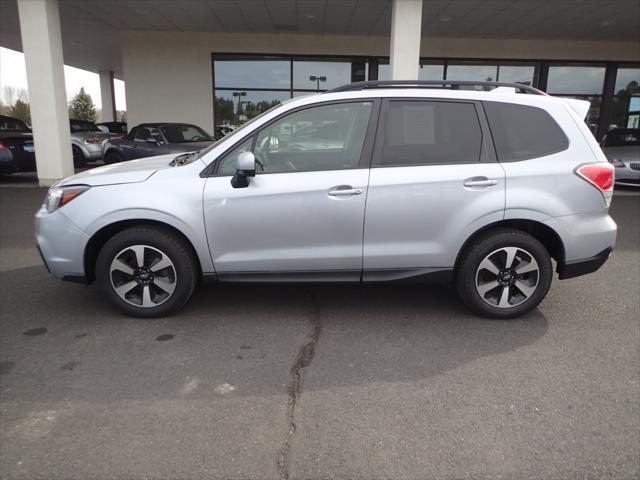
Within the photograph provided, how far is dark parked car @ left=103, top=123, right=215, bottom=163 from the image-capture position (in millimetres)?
11469

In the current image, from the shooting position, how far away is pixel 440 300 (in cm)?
451

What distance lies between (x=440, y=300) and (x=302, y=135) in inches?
76.8

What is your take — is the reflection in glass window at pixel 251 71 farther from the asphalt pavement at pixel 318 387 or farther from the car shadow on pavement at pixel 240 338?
the asphalt pavement at pixel 318 387

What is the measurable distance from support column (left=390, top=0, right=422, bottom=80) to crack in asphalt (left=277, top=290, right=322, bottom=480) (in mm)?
7602

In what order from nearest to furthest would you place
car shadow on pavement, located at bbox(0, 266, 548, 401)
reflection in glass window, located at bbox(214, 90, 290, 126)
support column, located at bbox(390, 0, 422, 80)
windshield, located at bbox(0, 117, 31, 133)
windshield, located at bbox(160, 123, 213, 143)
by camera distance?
car shadow on pavement, located at bbox(0, 266, 548, 401) → support column, located at bbox(390, 0, 422, 80) → windshield, located at bbox(160, 123, 213, 143) → windshield, located at bbox(0, 117, 31, 133) → reflection in glass window, located at bbox(214, 90, 290, 126)

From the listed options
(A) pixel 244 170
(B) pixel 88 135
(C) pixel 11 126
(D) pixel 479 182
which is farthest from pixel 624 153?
(C) pixel 11 126

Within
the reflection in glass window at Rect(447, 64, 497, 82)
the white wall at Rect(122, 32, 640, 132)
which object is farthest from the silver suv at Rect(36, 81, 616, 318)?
Result: the reflection in glass window at Rect(447, 64, 497, 82)

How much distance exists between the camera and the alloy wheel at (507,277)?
3898mm

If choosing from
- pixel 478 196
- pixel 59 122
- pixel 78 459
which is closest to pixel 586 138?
pixel 478 196

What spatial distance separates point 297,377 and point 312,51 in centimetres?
1503

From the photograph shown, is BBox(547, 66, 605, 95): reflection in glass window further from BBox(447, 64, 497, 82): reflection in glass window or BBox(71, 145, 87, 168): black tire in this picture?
BBox(71, 145, 87, 168): black tire

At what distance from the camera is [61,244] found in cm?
384

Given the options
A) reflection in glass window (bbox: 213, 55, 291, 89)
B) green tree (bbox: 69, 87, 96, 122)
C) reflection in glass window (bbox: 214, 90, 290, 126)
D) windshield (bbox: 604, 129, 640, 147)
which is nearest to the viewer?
windshield (bbox: 604, 129, 640, 147)

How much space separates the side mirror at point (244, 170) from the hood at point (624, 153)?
10196mm
